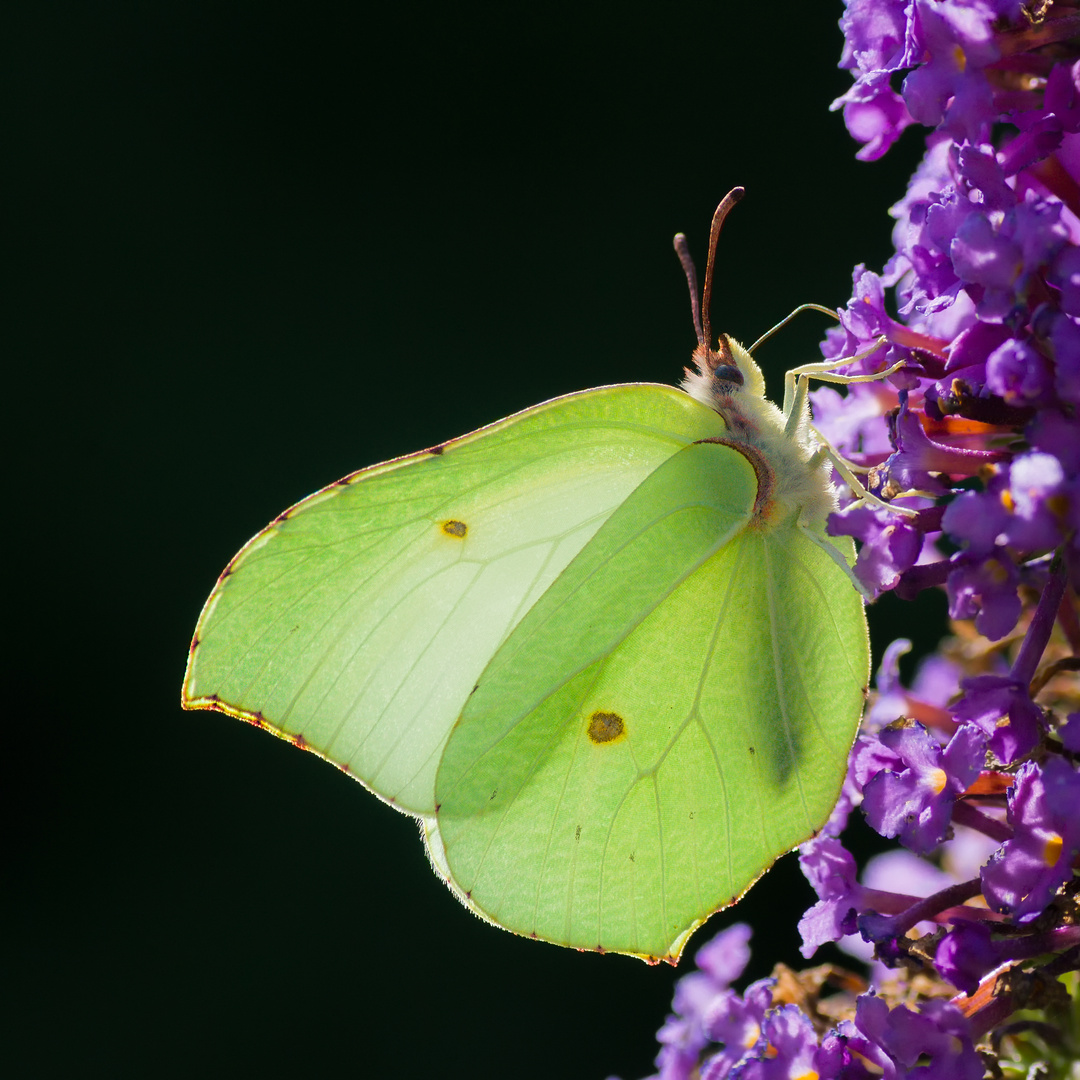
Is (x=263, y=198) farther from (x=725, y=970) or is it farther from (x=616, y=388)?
(x=725, y=970)

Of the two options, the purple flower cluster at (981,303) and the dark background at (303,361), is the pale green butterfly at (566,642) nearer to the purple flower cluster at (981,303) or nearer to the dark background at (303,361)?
the purple flower cluster at (981,303)

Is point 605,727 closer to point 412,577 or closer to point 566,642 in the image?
point 566,642

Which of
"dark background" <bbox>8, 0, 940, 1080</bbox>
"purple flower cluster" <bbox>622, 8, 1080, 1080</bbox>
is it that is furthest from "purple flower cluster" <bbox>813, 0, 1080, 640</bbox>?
"dark background" <bbox>8, 0, 940, 1080</bbox>

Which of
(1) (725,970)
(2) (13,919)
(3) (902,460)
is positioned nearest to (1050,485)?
(3) (902,460)

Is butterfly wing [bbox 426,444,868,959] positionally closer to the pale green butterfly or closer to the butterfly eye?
the pale green butterfly

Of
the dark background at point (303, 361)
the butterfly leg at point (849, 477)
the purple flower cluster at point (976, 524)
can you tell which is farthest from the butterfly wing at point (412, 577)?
the dark background at point (303, 361)

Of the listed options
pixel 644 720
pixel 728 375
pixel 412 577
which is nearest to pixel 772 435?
pixel 728 375
